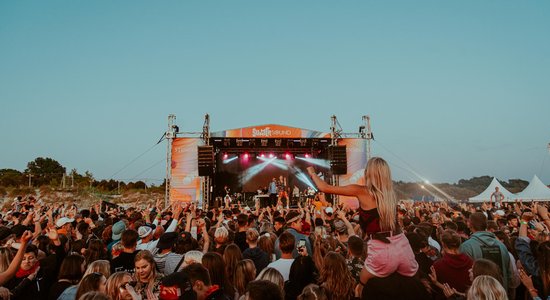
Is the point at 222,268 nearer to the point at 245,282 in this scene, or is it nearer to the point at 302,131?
the point at 245,282

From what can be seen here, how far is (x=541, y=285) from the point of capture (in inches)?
124

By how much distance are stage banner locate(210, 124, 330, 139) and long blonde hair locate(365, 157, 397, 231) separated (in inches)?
648

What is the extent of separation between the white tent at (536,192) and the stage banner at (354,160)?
10567 millimetres

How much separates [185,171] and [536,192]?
21.1 m

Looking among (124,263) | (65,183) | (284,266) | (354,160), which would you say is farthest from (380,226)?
(65,183)

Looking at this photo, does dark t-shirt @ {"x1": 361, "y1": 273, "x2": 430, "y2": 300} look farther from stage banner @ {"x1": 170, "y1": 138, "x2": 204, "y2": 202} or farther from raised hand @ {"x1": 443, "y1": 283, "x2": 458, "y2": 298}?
stage banner @ {"x1": 170, "y1": 138, "x2": 204, "y2": 202}

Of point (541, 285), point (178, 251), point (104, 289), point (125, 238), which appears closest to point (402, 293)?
point (541, 285)

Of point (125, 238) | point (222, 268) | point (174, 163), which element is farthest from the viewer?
point (174, 163)

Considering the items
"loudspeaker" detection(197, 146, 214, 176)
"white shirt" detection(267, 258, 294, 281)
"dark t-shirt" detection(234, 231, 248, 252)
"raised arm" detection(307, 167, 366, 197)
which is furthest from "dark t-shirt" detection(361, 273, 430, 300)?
"loudspeaker" detection(197, 146, 214, 176)

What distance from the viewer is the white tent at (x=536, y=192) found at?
2189 cm

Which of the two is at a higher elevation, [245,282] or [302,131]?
[302,131]

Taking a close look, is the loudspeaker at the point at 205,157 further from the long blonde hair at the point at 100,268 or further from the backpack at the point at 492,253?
the backpack at the point at 492,253

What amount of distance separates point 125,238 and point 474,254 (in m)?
3.70

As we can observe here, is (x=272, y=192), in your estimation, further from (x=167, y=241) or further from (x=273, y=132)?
(x=167, y=241)
